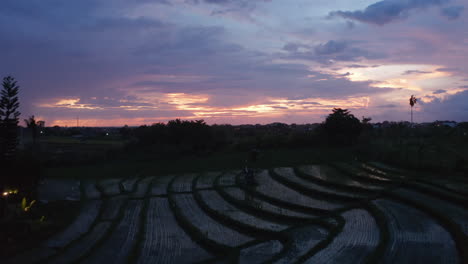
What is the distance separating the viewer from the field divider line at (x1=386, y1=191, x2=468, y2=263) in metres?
7.54

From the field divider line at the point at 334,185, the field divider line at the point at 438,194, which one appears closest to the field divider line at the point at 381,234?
the field divider line at the point at 334,185

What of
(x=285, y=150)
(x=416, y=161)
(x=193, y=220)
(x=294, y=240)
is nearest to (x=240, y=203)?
(x=193, y=220)

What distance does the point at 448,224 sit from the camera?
944cm

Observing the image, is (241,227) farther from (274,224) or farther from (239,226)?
(274,224)

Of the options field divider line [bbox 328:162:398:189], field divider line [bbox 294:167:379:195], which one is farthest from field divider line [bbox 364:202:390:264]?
field divider line [bbox 328:162:398:189]

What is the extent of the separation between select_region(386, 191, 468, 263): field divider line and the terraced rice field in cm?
4

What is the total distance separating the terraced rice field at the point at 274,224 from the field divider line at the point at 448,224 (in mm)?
38

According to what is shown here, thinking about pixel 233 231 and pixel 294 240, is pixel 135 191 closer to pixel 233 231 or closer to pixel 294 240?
pixel 233 231

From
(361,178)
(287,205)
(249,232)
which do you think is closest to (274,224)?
(249,232)

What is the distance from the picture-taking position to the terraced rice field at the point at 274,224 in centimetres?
819

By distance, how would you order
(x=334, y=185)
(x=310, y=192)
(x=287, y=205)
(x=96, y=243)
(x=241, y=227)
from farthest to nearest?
(x=334, y=185), (x=310, y=192), (x=287, y=205), (x=241, y=227), (x=96, y=243)

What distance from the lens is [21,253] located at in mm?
9219

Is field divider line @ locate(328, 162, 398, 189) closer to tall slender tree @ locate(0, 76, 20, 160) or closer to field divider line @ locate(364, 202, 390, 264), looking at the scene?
field divider line @ locate(364, 202, 390, 264)

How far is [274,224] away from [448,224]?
5.08m
